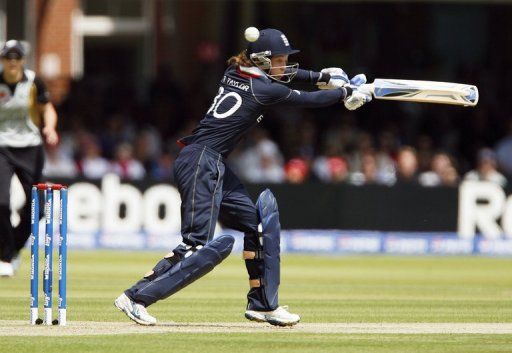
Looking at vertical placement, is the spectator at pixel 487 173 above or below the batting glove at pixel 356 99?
below

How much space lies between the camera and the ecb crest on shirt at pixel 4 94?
9531mm

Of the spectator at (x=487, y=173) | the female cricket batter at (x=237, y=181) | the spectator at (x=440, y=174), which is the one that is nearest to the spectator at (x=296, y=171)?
the spectator at (x=440, y=174)

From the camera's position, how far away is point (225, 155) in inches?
279

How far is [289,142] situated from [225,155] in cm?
921

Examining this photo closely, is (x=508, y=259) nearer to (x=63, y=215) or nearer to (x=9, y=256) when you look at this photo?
(x=9, y=256)

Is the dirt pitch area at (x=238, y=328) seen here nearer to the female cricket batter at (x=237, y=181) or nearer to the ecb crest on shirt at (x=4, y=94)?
the female cricket batter at (x=237, y=181)

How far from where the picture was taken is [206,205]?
6.90m

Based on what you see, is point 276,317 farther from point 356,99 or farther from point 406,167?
point 406,167

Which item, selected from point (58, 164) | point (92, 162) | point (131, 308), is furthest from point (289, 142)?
point (131, 308)

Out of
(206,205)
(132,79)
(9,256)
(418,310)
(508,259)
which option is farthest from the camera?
(132,79)

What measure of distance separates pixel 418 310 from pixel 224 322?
4.87 feet

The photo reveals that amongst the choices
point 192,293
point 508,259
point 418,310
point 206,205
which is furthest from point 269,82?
point 508,259

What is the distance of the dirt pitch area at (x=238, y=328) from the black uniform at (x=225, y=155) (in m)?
0.26

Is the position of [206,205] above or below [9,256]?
above
